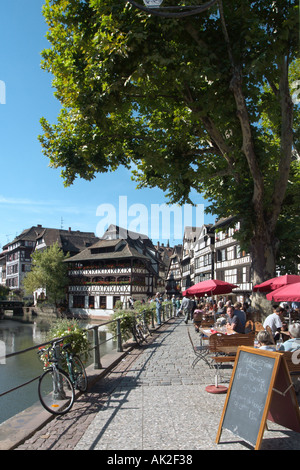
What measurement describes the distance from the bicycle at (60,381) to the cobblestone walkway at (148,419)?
0.18 metres

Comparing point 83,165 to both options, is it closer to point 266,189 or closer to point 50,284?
point 266,189

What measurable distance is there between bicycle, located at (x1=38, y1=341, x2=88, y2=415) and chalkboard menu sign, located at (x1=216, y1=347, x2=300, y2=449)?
2.63 m

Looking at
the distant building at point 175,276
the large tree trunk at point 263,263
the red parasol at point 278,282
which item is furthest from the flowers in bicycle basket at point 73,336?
the distant building at point 175,276

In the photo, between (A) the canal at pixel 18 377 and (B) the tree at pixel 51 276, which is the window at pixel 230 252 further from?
(B) the tree at pixel 51 276

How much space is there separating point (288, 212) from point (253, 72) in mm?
7529

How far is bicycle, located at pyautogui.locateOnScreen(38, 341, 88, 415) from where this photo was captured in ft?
18.9

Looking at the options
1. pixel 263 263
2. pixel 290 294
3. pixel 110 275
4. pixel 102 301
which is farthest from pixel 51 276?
pixel 290 294

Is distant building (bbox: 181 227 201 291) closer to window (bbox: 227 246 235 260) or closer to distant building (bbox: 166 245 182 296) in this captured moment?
distant building (bbox: 166 245 182 296)

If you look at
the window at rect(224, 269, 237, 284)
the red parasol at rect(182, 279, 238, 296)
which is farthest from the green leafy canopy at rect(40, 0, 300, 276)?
the window at rect(224, 269, 237, 284)

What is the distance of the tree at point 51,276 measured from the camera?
185 feet

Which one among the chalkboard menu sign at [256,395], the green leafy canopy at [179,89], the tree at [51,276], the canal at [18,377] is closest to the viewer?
the chalkboard menu sign at [256,395]

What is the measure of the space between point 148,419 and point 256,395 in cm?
170

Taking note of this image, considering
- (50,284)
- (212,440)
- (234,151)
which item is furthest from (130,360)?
(50,284)

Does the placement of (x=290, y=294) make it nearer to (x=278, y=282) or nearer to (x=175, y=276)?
(x=278, y=282)
